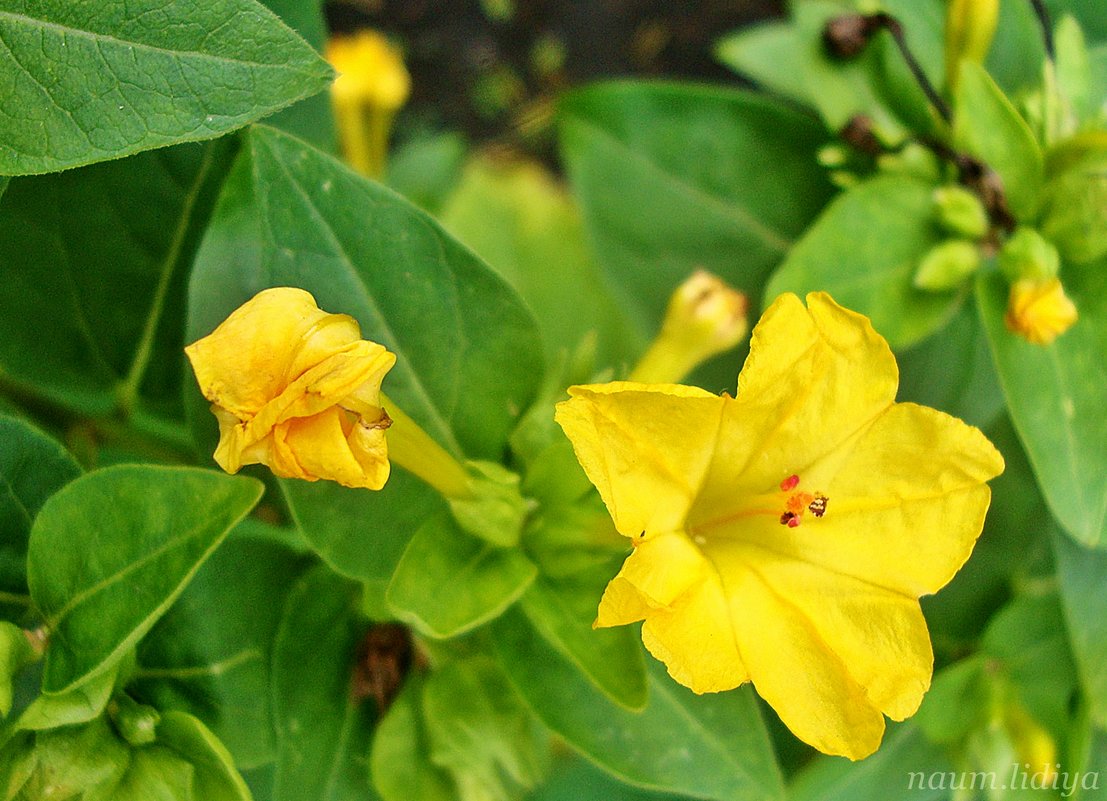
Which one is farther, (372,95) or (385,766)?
(372,95)

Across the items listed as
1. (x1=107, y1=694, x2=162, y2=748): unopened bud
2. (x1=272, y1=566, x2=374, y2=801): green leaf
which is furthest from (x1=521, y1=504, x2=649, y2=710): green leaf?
(x1=107, y1=694, x2=162, y2=748): unopened bud

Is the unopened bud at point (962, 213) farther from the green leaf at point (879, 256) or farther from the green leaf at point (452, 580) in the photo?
the green leaf at point (452, 580)

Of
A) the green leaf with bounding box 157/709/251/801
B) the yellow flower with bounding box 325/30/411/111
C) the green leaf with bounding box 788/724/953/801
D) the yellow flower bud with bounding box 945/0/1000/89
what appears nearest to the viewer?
the green leaf with bounding box 157/709/251/801

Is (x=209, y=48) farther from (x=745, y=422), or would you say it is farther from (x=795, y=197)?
(x=795, y=197)

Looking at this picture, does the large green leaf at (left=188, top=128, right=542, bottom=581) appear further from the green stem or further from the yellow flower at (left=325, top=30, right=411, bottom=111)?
the yellow flower at (left=325, top=30, right=411, bottom=111)

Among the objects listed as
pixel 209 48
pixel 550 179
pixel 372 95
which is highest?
pixel 209 48

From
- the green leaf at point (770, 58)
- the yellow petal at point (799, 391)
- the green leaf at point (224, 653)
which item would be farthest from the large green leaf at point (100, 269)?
the green leaf at point (770, 58)

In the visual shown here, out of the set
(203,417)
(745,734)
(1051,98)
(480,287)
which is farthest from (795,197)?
(203,417)
